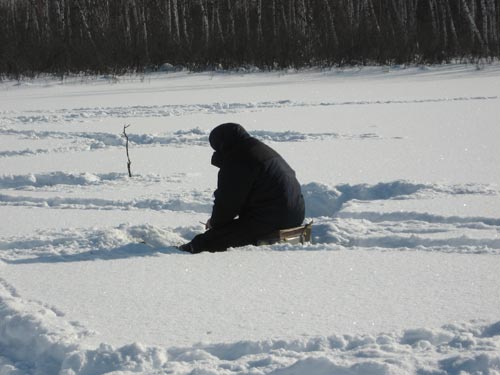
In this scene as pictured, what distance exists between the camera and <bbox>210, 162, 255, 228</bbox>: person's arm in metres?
4.70

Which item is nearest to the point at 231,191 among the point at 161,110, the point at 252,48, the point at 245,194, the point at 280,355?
the point at 245,194

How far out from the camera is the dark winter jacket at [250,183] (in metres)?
4.71

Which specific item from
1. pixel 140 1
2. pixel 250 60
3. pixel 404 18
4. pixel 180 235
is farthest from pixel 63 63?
pixel 180 235

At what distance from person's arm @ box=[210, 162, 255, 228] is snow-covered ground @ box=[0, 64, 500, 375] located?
0.26m

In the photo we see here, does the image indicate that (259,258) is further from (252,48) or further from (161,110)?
(252,48)

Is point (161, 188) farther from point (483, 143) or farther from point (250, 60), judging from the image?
point (250, 60)

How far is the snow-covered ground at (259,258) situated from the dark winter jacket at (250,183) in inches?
10.2

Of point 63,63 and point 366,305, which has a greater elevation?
point 63,63

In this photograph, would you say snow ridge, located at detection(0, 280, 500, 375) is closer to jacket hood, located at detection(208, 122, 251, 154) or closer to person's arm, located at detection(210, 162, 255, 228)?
person's arm, located at detection(210, 162, 255, 228)

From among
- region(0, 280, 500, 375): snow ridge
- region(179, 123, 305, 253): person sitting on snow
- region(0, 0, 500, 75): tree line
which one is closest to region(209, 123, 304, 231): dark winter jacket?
region(179, 123, 305, 253): person sitting on snow

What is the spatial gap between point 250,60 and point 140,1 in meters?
11.0

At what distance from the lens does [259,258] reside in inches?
173

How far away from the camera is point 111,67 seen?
21906mm

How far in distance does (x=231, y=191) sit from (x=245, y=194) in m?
0.09
